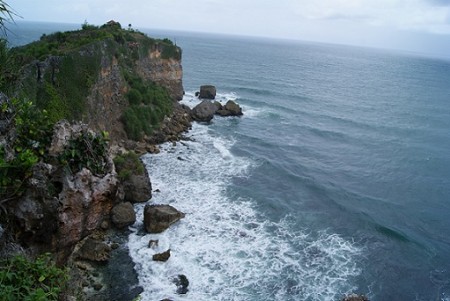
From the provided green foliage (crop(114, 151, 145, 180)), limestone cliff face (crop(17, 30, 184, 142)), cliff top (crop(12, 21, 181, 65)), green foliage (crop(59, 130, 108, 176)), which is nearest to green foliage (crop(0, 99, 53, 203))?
green foliage (crop(59, 130, 108, 176))

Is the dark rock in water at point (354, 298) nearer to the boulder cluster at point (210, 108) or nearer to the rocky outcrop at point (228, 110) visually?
the boulder cluster at point (210, 108)

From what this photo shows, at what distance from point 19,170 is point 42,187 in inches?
60.6

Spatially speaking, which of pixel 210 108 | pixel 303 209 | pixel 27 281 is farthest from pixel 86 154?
pixel 210 108

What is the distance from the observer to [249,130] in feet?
170

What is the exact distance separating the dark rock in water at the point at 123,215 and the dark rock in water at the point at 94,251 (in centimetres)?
259

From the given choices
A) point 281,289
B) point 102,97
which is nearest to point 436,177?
point 281,289

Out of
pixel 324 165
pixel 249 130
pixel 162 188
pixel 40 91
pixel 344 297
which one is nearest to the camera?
pixel 344 297

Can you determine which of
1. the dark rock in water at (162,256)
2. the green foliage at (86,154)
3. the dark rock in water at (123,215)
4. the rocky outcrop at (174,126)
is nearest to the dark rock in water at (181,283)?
the dark rock in water at (162,256)

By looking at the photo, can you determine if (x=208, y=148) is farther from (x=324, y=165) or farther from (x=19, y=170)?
(x=19, y=170)

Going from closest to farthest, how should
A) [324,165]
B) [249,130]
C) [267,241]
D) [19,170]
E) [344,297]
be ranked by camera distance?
[19,170]
[344,297]
[267,241]
[324,165]
[249,130]

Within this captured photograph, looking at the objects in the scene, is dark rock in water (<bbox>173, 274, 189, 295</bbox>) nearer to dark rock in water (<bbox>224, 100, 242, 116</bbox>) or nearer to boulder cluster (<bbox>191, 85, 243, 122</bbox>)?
boulder cluster (<bbox>191, 85, 243, 122</bbox>)

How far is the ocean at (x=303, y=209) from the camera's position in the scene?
22781 millimetres

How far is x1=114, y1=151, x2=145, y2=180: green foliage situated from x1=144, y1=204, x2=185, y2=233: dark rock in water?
4.29 metres

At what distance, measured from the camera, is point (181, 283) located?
21.5 m
